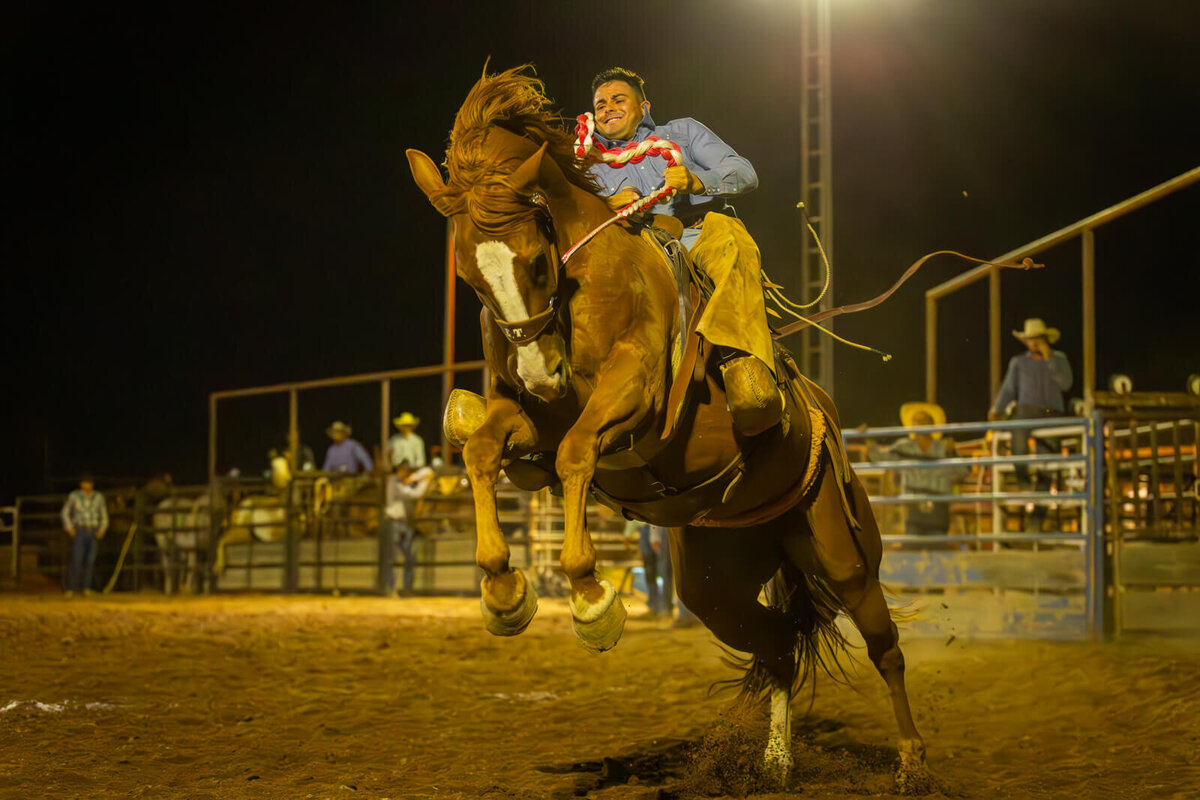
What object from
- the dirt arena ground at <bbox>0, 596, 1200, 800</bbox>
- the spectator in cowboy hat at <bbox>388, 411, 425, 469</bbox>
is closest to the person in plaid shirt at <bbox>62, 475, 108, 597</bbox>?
the spectator in cowboy hat at <bbox>388, 411, 425, 469</bbox>

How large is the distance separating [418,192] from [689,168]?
987cm

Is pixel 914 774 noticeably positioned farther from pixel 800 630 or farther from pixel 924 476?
pixel 924 476

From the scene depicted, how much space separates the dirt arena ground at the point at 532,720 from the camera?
4254 millimetres

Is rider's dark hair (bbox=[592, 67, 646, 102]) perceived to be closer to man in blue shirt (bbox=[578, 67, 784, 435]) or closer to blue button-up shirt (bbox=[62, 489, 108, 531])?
man in blue shirt (bbox=[578, 67, 784, 435])

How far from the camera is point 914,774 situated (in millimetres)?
4164

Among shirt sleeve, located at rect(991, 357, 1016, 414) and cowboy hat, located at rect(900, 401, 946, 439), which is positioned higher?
shirt sleeve, located at rect(991, 357, 1016, 414)

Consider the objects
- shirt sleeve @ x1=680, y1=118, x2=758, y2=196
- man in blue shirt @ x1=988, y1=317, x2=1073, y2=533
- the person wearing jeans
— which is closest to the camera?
shirt sleeve @ x1=680, y1=118, x2=758, y2=196

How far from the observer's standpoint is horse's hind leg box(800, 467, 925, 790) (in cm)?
422

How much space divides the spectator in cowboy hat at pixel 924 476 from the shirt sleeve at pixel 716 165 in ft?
16.8

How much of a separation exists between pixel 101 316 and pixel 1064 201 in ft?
63.3

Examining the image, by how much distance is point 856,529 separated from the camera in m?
4.33

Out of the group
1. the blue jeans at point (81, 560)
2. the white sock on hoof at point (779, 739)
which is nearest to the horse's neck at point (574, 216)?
the white sock on hoof at point (779, 739)

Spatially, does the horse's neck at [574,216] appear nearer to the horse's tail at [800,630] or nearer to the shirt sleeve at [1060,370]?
the horse's tail at [800,630]

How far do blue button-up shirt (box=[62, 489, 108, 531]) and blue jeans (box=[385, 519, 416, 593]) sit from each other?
4198 mm
